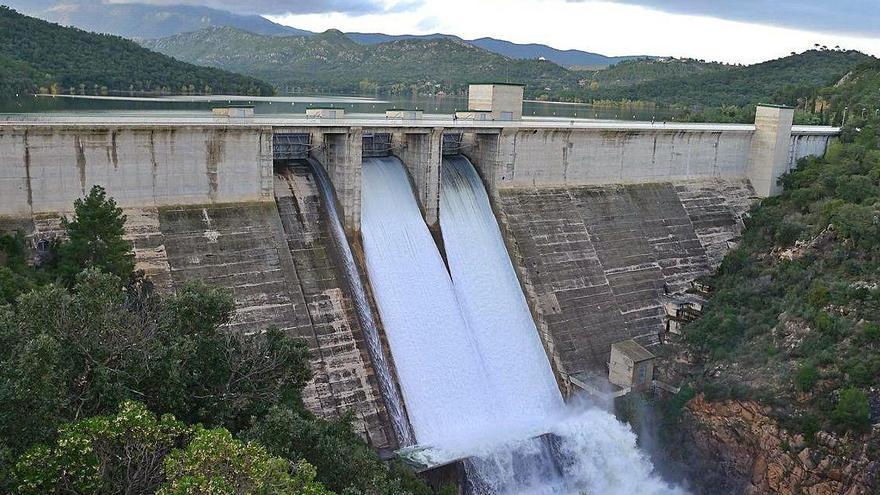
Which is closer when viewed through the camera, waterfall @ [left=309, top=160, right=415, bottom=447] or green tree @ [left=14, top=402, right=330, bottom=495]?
green tree @ [left=14, top=402, right=330, bottom=495]

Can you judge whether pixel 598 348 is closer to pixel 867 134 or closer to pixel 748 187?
pixel 748 187

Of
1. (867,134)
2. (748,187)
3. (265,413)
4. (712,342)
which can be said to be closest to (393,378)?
(265,413)

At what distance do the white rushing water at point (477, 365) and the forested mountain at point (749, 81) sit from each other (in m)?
53.4

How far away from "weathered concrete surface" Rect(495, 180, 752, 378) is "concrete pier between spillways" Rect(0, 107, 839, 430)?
2.6 inches

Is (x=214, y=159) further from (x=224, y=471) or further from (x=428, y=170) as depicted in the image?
(x=224, y=471)

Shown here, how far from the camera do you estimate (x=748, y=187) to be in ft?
126

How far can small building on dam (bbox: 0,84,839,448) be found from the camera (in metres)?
20.9

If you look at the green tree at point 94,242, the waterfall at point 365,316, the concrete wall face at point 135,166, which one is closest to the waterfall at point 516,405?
the waterfall at point 365,316

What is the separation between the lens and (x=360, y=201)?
24688 millimetres

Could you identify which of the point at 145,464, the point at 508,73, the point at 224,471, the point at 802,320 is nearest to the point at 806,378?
the point at 802,320

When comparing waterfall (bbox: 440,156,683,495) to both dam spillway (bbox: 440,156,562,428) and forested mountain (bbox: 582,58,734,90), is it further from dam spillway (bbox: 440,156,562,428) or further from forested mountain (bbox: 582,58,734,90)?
forested mountain (bbox: 582,58,734,90)

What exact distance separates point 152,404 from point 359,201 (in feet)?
41.9

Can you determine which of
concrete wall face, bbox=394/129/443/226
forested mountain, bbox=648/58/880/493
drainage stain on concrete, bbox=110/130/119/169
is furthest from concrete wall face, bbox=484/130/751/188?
drainage stain on concrete, bbox=110/130/119/169

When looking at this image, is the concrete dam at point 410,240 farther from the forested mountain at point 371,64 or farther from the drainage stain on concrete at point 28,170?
the forested mountain at point 371,64
